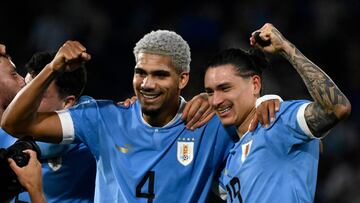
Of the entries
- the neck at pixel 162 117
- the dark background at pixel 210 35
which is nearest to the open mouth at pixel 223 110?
the neck at pixel 162 117

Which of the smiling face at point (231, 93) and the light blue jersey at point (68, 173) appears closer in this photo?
the smiling face at point (231, 93)

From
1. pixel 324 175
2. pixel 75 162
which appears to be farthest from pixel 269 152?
pixel 324 175

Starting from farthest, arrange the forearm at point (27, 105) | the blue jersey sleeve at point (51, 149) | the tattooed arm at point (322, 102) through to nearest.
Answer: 1. the blue jersey sleeve at point (51, 149)
2. the forearm at point (27, 105)
3. the tattooed arm at point (322, 102)

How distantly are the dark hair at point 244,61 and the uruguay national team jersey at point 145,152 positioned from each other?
1.20 feet

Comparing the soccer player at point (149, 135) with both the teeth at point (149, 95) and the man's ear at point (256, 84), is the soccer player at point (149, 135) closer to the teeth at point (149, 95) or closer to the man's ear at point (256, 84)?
the teeth at point (149, 95)

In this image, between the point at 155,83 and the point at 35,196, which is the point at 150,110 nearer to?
the point at 155,83

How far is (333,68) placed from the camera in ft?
39.9

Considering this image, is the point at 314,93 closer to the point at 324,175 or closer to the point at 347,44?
the point at 324,175

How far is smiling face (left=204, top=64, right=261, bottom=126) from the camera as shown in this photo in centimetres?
498

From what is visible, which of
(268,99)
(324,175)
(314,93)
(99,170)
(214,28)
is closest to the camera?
(314,93)

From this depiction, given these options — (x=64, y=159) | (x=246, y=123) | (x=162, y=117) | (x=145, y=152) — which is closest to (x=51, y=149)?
(x=64, y=159)

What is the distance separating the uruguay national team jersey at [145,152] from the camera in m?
5.00

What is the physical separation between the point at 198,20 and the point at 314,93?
305 inches

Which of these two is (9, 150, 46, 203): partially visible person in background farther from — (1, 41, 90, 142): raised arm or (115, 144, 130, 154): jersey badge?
(115, 144, 130, 154): jersey badge
